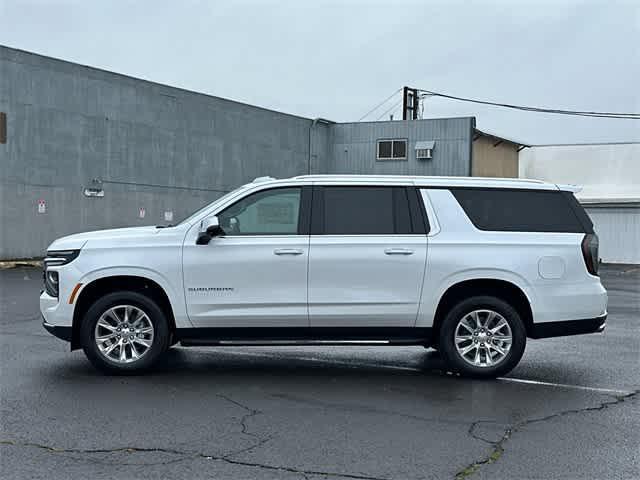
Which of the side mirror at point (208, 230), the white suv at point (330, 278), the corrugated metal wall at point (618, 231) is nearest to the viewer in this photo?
the side mirror at point (208, 230)

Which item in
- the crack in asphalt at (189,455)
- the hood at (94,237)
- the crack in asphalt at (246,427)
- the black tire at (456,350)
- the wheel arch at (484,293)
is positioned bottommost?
the crack in asphalt at (189,455)

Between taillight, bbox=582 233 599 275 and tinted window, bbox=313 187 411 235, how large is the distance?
1783 millimetres

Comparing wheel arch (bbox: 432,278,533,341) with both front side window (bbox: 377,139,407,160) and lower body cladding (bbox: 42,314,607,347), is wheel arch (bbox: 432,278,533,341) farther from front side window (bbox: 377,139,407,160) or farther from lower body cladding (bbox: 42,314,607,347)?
front side window (bbox: 377,139,407,160)

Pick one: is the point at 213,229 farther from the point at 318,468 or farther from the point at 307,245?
the point at 318,468

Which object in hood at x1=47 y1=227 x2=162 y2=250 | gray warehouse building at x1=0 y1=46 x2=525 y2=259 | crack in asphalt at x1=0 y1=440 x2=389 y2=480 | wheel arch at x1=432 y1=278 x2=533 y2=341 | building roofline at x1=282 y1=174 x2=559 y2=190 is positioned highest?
gray warehouse building at x1=0 y1=46 x2=525 y2=259

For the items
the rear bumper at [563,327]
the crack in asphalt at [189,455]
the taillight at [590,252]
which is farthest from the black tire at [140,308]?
the taillight at [590,252]

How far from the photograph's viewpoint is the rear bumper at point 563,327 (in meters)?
7.98

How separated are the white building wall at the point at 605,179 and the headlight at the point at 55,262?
27.3 m

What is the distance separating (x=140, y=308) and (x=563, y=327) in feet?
13.8

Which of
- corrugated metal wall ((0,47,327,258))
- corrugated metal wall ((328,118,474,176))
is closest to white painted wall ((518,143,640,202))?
corrugated metal wall ((328,118,474,176))

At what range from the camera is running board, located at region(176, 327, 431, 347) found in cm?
785

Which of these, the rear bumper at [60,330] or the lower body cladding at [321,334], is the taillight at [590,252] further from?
the rear bumper at [60,330]

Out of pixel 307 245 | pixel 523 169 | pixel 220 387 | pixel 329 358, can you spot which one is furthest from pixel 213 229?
pixel 523 169

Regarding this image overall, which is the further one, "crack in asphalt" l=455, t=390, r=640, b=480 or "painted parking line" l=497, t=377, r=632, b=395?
"painted parking line" l=497, t=377, r=632, b=395
